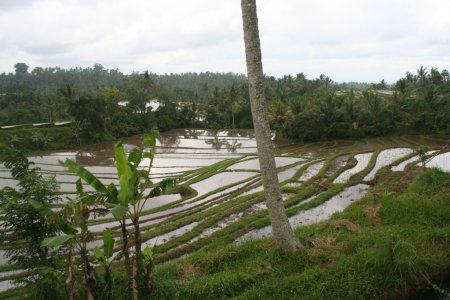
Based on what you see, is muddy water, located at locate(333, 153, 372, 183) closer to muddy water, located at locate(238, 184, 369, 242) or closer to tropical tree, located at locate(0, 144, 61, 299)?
muddy water, located at locate(238, 184, 369, 242)

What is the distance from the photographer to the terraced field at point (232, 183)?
12.6 m

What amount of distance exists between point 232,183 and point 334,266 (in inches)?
544

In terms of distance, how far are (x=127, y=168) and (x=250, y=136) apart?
37323mm

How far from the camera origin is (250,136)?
43.3 m

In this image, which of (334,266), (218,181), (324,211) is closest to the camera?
(334,266)

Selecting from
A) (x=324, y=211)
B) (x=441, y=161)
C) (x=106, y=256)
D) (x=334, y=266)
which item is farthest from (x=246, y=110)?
(x=106, y=256)

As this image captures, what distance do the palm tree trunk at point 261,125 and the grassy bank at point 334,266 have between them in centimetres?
59

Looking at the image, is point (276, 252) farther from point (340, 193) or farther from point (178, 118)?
point (178, 118)

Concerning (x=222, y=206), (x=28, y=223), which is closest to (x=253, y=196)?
(x=222, y=206)

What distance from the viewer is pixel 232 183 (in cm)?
2067

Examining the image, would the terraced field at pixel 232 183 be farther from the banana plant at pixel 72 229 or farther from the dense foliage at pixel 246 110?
the dense foliage at pixel 246 110

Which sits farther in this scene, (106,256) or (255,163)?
(255,163)

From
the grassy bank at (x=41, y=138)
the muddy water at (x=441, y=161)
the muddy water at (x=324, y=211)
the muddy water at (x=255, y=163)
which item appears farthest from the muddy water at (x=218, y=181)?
→ the grassy bank at (x=41, y=138)

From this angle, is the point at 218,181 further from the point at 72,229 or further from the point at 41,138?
the point at 41,138
